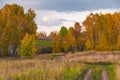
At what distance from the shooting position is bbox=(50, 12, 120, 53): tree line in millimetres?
98387

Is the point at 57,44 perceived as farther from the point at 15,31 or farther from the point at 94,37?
the point at 15,31

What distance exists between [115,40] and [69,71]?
68267 millimetres

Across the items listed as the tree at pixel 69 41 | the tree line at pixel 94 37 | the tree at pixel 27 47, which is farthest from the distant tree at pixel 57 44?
the tree at pixel 27 47

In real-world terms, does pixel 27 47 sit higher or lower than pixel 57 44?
lower

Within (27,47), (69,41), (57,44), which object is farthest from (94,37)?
(27,47)

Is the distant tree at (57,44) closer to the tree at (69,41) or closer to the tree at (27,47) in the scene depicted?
the tree at (69,41)

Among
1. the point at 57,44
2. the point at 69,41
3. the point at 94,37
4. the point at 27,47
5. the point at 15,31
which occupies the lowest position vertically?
the point at 27,47

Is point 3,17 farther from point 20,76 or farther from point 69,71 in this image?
point 20,76

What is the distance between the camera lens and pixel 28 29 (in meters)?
92.1

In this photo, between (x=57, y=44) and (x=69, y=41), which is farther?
(x=57, y=44)

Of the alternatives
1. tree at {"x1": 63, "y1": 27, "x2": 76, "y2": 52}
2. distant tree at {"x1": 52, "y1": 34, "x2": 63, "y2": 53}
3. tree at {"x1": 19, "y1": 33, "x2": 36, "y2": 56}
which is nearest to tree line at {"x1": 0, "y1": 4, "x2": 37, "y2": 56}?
tree at {"x1": 19, "y1": 33, "x2": 36, "y2": 56}

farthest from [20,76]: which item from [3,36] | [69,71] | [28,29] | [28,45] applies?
[28,29]

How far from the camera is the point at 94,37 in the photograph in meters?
106

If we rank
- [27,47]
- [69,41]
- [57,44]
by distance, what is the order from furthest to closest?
[57,44], [69,41], [27,47]
